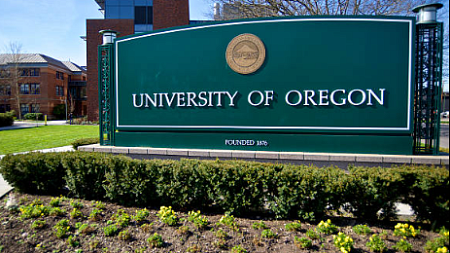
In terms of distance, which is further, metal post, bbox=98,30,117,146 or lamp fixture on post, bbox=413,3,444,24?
metal post, bbox=98,30,117,146

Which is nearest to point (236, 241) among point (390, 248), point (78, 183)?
point (390, 248)

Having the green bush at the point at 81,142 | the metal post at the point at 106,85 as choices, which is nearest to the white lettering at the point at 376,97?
the metal post at the point at 106,85

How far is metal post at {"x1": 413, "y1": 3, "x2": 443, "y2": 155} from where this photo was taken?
20.4 ft

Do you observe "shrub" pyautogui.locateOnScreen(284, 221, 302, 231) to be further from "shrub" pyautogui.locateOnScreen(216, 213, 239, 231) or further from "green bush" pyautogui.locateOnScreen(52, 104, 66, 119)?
"green bush" pyautogui.locateOnScreen(52, 104, 66, 119)

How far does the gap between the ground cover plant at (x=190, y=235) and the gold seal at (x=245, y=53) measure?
3.93m

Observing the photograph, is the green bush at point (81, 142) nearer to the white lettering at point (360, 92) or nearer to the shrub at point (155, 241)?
the shrub at point (155, 241)

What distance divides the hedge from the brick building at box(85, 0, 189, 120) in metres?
27.0

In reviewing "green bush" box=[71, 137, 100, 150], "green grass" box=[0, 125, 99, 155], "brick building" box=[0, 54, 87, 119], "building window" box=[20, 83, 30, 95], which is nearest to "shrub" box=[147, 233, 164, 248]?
"green bush" box=[71, 137, 100, 150]

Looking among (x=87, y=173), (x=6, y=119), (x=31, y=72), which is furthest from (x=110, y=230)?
(x=31, y=72)

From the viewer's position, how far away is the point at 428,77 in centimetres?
630

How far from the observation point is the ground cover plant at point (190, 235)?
3.66 m

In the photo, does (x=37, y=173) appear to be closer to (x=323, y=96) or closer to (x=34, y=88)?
(x=323, y=96)

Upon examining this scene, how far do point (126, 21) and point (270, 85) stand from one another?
28286 mm

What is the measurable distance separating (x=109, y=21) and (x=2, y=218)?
3046 cm
